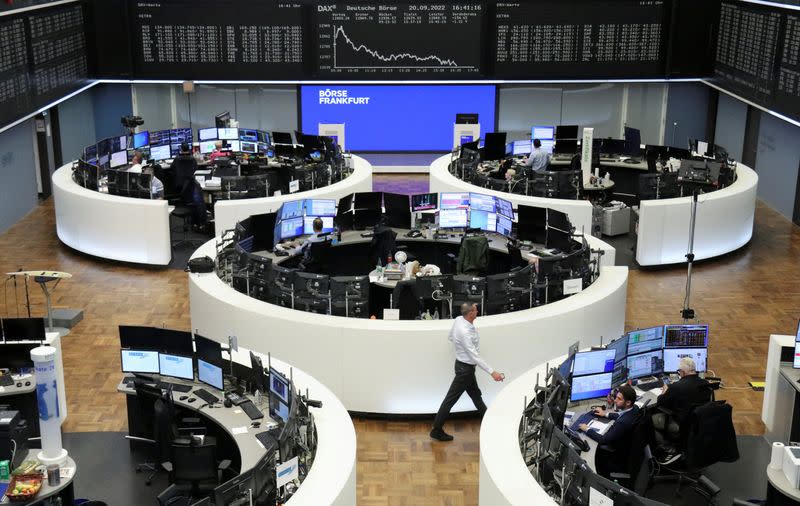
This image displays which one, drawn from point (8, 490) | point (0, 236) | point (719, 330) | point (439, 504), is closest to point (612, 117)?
point (719, 330)

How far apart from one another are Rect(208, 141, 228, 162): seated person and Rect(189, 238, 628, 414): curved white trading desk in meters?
7.72

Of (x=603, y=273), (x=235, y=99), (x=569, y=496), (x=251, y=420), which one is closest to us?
(x=569, y=496)

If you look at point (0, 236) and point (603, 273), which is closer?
point (603, 273)

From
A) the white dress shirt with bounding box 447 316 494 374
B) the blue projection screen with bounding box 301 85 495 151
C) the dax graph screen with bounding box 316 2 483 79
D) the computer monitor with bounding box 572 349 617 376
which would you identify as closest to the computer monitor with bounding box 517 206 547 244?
the white dress shirt with bounding box 447 316 494 374

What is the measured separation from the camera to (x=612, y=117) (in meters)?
21.3

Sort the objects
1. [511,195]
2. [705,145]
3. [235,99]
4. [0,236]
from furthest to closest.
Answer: [235,99], [705,145], [0,236], [511,195]

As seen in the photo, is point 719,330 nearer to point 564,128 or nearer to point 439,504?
point 439,504

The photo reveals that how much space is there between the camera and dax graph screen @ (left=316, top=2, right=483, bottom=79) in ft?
64.0

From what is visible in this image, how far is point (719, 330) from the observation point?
12766 millimetres

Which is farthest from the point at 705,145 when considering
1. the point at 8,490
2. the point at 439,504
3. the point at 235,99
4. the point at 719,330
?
the point at 8,490

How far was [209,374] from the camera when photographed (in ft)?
30.8

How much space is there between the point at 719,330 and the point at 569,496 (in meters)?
6.24

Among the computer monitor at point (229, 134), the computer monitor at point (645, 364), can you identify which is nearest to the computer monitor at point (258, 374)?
the computer monitor at point (645, 364)

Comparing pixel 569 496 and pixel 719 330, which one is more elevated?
pixel 569 496
